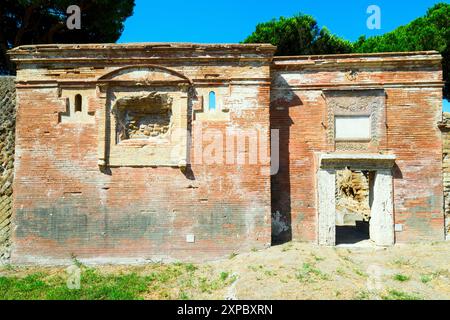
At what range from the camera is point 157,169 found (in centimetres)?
805

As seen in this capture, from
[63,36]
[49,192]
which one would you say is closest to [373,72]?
[49,192]

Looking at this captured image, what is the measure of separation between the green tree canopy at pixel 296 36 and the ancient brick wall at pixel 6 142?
11448 millimetres

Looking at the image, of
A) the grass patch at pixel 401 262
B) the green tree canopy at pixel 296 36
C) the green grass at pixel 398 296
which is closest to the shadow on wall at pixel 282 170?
the grass patch at pixel 401 262

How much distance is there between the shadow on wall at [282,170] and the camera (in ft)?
27.2

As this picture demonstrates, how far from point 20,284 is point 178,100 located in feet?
17.1

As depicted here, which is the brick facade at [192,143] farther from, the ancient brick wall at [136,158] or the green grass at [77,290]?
the green grass at [77,290]

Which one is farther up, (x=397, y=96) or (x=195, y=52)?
(x=195, y=52)

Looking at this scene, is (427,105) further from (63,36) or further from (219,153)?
(63,36)

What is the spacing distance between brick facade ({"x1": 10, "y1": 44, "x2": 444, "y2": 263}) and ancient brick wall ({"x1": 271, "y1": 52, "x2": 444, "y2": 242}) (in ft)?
0.09

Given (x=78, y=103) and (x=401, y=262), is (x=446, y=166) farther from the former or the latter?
(x=78, y=103)

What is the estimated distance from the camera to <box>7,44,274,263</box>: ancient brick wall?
791 cm

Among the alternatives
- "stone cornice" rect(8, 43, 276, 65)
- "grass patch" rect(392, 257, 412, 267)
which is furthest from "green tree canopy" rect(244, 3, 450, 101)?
"grass patch" rect(392, 257, 412, 267)

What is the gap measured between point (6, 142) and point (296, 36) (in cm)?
1316
